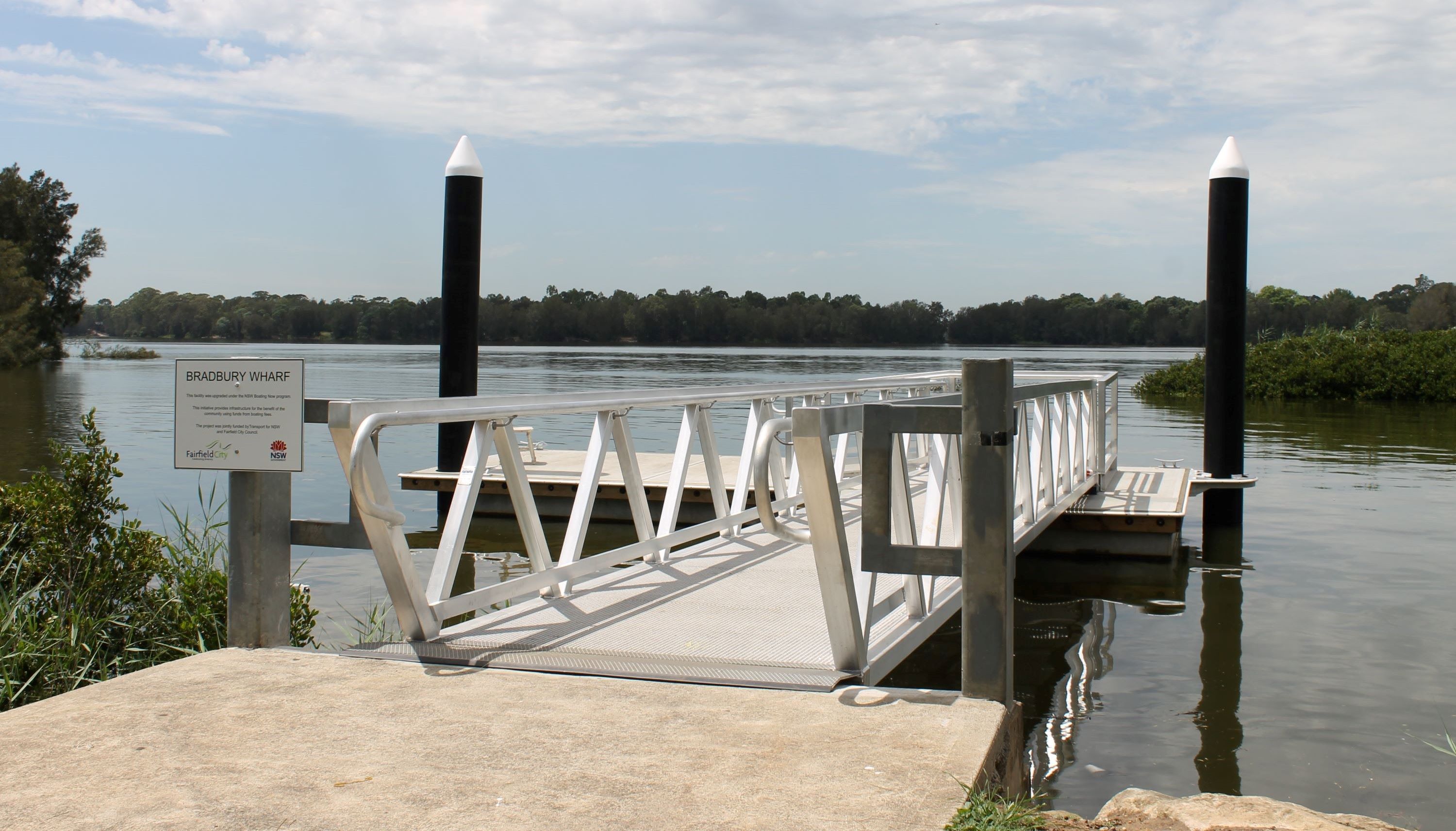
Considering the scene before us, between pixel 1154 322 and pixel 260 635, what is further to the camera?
pixel 1154 322

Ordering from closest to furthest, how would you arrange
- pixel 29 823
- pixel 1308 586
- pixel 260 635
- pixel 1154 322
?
1. pixel 29 823
2. pixel 260 635
3. pixel 1308 586
4. pixel 1154 322

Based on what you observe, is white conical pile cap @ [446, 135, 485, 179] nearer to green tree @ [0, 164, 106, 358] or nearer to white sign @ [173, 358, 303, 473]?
white sign @ [173, 358, 303, 473]

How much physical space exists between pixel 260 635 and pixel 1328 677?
628cm

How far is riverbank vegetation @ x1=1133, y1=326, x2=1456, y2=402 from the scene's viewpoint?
122 feet

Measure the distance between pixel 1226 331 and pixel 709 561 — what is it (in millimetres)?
7158

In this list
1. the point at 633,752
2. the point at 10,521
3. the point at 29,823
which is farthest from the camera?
the point at 10,521

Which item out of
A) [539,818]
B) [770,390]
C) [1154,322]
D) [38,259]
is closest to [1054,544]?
[770,390]

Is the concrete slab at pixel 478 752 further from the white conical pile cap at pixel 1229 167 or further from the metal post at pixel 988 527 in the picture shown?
the white conical pile cap at pixel 1229 167

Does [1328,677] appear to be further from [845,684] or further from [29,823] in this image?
[29,823]

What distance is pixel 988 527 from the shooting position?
364 centimetres

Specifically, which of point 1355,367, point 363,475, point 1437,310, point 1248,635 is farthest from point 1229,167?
point 1437,310

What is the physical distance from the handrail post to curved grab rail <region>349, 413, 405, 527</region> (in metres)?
1.89

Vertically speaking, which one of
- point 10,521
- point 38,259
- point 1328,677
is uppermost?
point 38,259

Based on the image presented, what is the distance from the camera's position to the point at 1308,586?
9.96 meters
